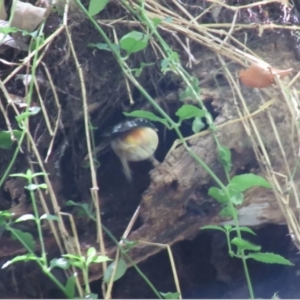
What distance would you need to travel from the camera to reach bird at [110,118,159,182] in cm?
100

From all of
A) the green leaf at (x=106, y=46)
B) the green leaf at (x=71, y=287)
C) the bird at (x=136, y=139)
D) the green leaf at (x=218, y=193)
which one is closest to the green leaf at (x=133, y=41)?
the green leaf at (x=106, y=46)

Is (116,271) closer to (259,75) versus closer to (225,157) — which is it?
(225,157)

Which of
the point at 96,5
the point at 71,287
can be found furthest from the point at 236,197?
the point at 96,5

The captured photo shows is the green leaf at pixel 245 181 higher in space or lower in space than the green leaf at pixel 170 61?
lower

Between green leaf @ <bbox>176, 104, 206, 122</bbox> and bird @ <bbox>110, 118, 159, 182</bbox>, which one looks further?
bird @ <bbox>110, 118, 159, 182</bbox>

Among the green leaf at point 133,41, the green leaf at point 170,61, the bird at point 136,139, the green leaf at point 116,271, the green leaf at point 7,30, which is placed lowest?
the green leaf at point 116,271

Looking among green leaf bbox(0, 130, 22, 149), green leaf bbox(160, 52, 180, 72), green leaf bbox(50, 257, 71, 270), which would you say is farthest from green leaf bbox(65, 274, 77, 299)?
green leaf bbox(160, 52, 180, 72)

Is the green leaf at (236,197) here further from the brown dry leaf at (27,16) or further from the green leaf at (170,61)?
the brown dry leaf at (27,16)

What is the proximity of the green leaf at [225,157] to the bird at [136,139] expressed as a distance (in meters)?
0.12

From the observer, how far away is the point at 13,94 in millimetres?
1024

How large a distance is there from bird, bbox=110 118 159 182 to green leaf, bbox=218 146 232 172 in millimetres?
121

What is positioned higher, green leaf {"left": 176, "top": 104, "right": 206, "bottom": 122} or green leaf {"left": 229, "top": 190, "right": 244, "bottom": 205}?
green leaf {"left": 176, "top": 104, "right": 206, "bottom": 122}

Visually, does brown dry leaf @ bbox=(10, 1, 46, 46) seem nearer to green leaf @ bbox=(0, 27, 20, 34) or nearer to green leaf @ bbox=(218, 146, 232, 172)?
green leaf @ bbox=(0, 27, 20, 34)

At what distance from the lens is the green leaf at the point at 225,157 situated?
3.08 feet
